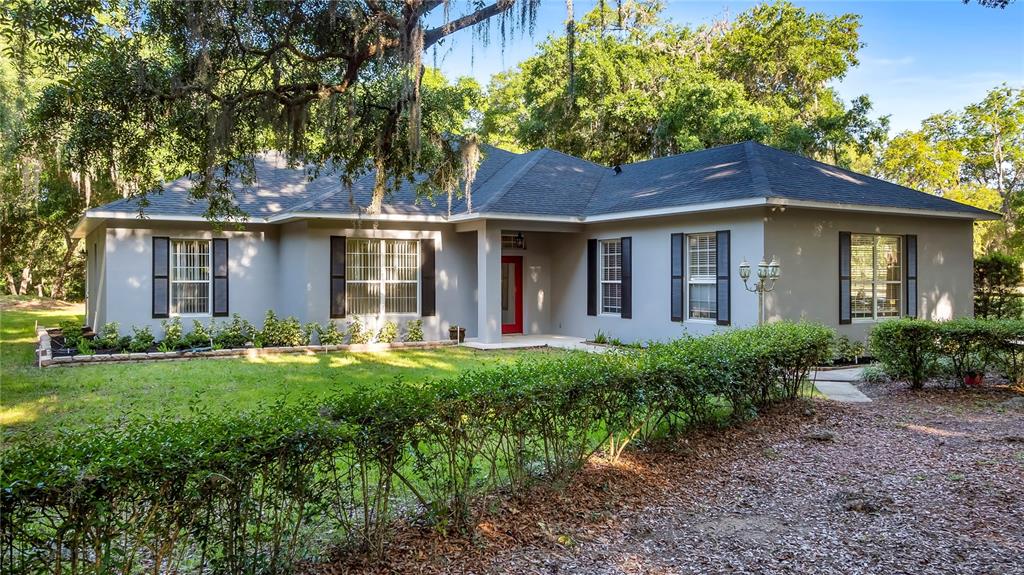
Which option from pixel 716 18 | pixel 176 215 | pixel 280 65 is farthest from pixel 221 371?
pixel 716 18

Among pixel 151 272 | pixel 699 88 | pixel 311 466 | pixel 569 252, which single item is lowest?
pixel 311 466

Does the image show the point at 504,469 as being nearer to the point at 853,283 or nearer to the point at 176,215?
the point at 853,283

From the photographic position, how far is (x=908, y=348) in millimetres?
8469

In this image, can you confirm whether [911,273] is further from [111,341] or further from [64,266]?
[64,266]

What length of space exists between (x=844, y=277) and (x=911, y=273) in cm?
184

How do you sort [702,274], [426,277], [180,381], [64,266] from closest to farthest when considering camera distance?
[180,381] → [702,274] → [426,277] → [64,266]

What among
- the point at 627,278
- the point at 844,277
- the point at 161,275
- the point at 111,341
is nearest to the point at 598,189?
the point at 627,278

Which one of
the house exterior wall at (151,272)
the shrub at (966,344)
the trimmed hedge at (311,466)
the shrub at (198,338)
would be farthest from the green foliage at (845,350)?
Result: the shrub at (198,338)

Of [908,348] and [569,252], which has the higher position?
[569,252]

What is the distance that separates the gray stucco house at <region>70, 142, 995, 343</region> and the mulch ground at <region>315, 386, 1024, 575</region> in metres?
5.84

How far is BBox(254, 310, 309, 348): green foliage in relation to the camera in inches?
527

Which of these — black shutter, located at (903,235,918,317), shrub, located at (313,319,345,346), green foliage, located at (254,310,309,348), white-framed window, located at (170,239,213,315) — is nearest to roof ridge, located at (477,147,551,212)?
shrub, located at (313,319,345,346)

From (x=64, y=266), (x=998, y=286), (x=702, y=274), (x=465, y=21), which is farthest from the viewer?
(x=64, y=266)

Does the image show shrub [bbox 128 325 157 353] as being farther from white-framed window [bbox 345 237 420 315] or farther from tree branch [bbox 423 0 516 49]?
tree branch [bbox 423 0 516 49]
